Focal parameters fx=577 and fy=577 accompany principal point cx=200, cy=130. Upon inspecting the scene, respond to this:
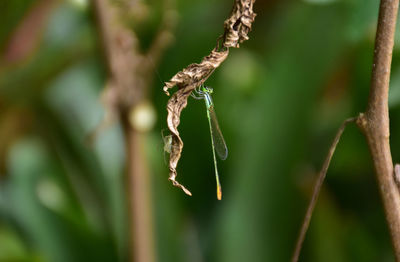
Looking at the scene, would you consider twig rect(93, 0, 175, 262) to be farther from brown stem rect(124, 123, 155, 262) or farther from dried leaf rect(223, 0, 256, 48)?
dried leaf rect(223, 0, 256, 48)

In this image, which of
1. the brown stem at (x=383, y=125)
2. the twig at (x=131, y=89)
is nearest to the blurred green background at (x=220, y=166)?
the twig at (x=131, y=89)

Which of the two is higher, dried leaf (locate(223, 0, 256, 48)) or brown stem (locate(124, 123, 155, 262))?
dried leaf (locate(223, 0, 256, 48))

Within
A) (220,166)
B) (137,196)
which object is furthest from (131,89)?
(220,166)

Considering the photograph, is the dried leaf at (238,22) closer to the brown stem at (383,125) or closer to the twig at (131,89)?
the brown stem at (383,125)

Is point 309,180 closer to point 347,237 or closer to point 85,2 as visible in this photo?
point 347,237

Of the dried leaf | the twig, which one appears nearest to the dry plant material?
the dried leaf

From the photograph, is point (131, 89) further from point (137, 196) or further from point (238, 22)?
point (238, 22)
